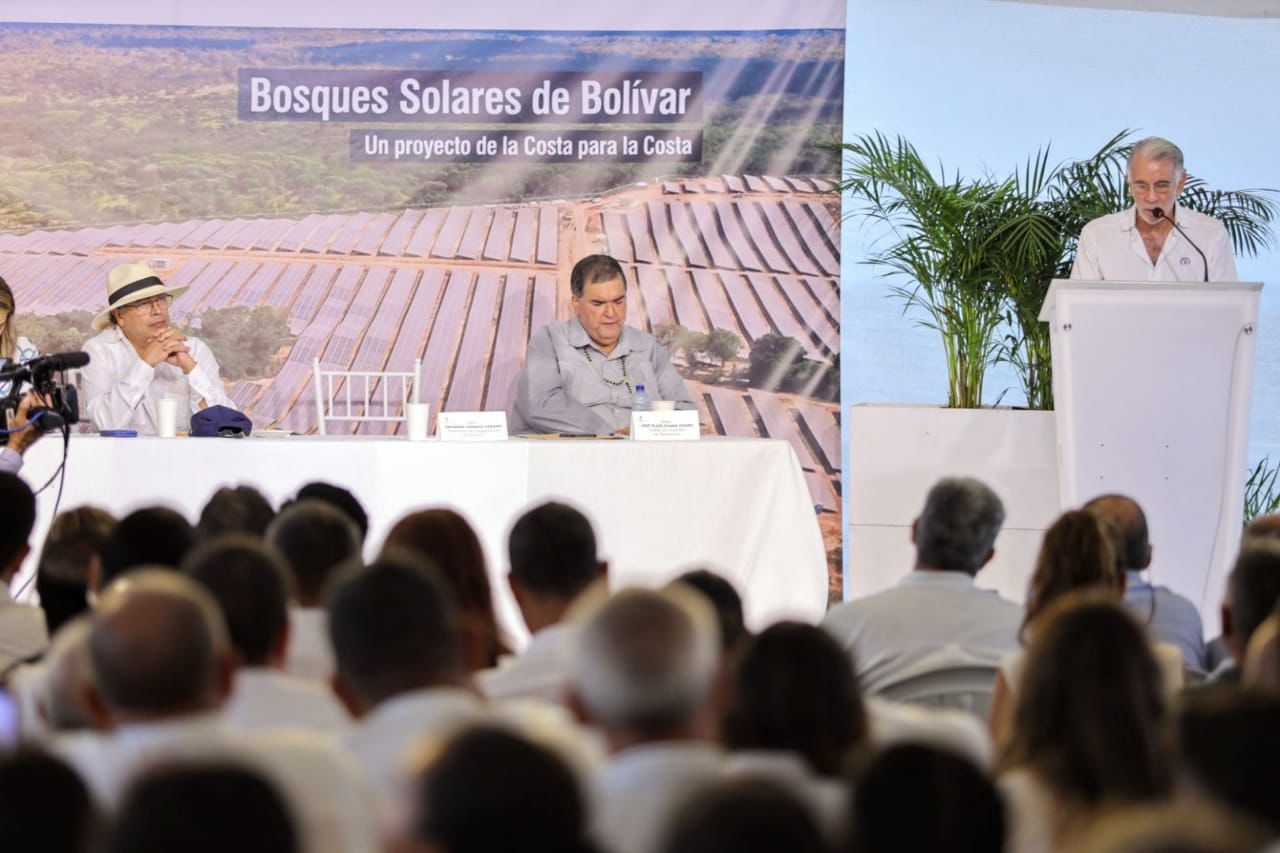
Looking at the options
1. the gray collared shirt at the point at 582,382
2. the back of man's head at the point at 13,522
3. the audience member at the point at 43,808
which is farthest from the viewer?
the gray collared shirt at the point at 582,382

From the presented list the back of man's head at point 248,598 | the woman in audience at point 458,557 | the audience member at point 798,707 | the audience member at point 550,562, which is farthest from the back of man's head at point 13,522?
the audience member at point 798,707

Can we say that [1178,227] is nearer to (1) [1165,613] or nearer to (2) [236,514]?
(1) [1165,613]

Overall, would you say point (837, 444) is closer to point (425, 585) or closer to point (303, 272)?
point (303, 272)

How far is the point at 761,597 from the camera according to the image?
16.9 feet

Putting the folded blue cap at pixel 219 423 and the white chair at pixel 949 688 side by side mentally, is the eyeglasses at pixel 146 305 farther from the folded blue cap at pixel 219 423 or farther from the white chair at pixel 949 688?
the white chair at pixel 949 688

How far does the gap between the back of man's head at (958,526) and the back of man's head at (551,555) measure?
2.27ft

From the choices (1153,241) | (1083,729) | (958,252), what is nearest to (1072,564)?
(1083,729)

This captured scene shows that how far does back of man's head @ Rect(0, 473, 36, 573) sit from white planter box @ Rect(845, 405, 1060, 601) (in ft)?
9.77

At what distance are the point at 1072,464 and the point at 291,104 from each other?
158 inches

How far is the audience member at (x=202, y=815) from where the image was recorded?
3.86ft

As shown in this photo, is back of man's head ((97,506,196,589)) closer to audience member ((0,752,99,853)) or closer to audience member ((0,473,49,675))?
audience member ((0,473,49,675))

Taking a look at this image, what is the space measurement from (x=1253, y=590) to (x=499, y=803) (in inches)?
71.5

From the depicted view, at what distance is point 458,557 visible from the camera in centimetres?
302

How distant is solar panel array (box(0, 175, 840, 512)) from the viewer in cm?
711
